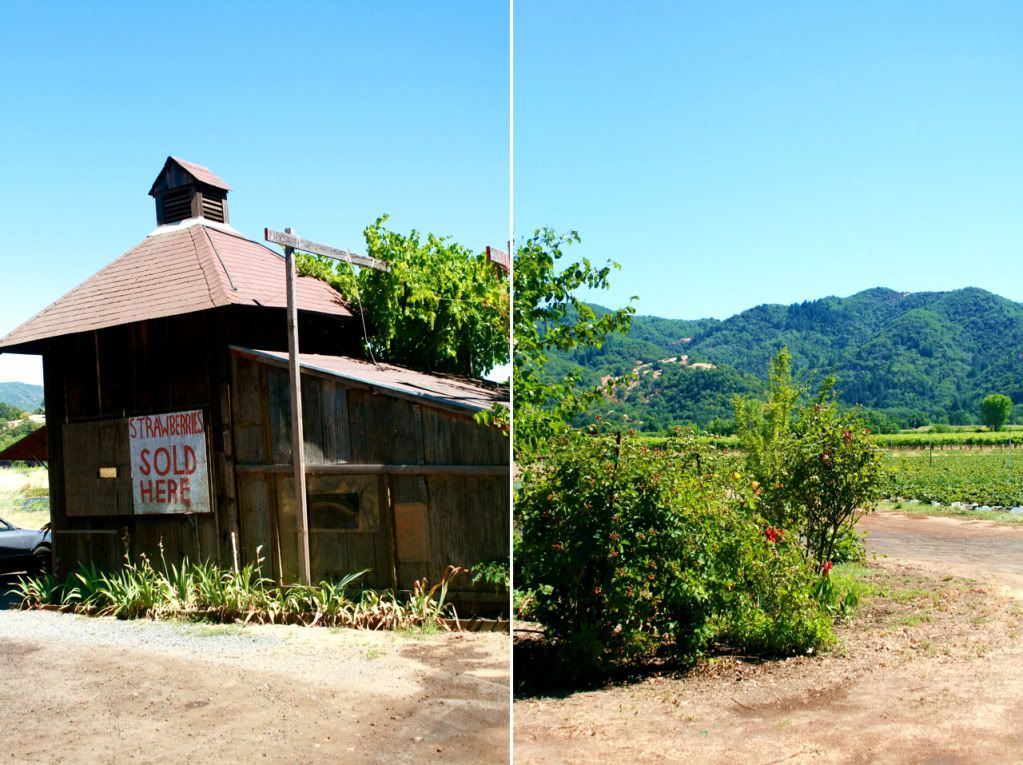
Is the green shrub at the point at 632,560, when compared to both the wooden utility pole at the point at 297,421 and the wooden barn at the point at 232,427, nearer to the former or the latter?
the wooden barn at the point at 232,427

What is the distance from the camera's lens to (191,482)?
2059 mm

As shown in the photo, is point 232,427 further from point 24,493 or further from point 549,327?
point 549,327

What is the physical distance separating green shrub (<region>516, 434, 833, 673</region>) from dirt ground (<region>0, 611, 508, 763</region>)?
153 cm

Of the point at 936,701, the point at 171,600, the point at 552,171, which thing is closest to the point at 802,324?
the point at 552,171

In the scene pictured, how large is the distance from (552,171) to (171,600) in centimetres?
177

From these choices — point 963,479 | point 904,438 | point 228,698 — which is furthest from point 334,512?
point 963,479

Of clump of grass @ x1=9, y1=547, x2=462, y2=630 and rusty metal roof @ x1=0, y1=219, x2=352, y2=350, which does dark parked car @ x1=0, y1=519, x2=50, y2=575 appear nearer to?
clump of grass @ x1=9, y1=547, x2=462, y2=630

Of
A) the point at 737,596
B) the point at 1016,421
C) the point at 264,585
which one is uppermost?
the point at 1016,421

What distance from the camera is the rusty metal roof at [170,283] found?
5.48ft

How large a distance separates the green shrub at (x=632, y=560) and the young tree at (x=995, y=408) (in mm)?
1080

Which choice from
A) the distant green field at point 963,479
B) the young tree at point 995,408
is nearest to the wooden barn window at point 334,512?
the young tree at point 995,408

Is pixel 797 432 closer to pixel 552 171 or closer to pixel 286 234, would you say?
pixel 552 171

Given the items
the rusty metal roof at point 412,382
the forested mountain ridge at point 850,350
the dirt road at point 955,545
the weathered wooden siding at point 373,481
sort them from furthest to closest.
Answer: the dirt road at point 955,545, the forested mountain ridge at point 850,350, the rusty metal roof at point 412,382, the weathered wooden siding at point 373,481

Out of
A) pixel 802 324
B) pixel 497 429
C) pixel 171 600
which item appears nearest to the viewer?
pixel 171 600
